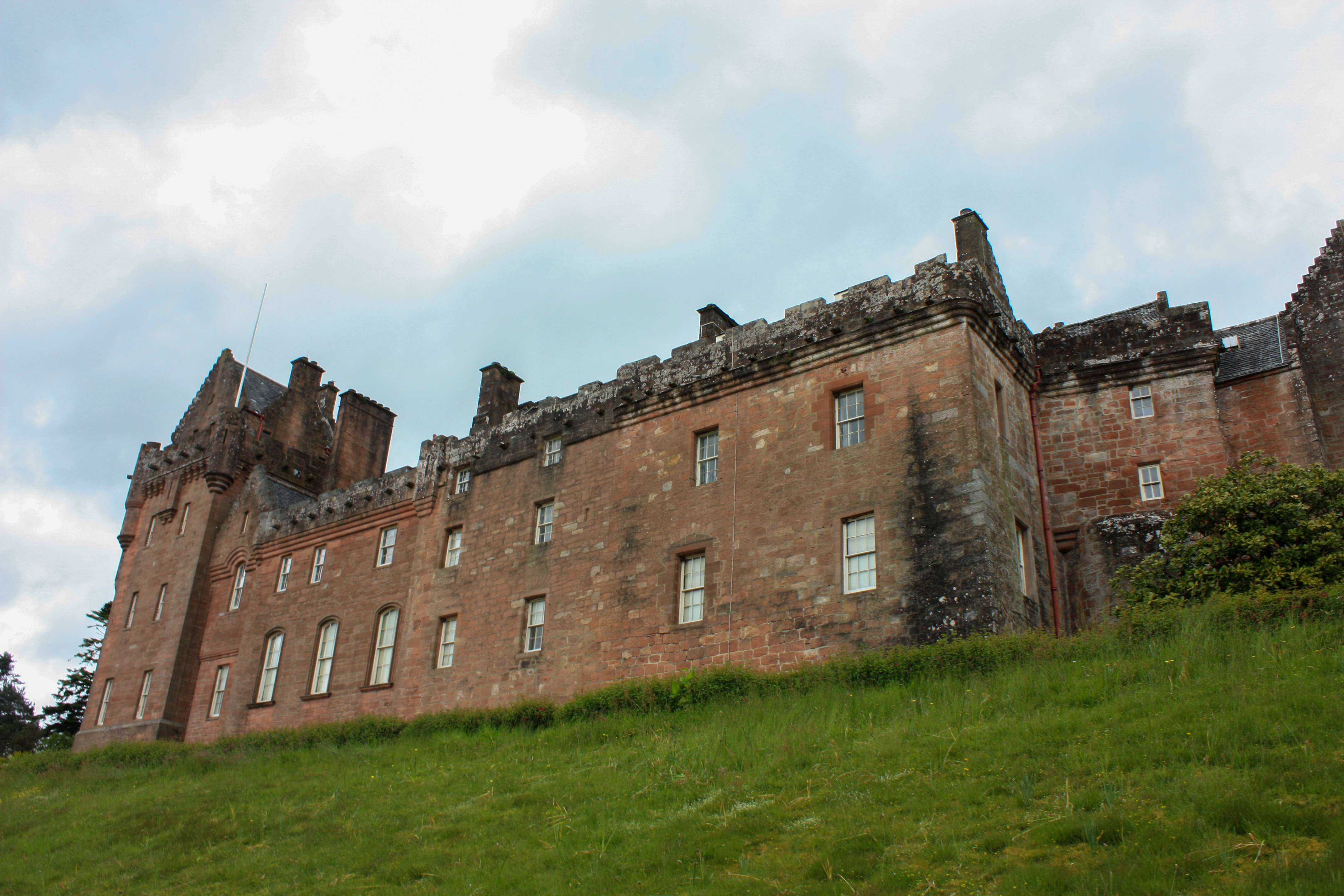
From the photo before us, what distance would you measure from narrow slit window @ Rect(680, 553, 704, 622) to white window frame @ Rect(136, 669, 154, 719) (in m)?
21.6

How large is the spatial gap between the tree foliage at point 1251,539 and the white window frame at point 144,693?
101ft

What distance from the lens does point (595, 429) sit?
90.7ft

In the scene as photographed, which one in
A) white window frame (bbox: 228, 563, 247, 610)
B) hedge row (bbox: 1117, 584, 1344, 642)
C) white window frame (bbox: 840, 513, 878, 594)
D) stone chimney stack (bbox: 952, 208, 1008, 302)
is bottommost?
hedge row (bbox: 1117, 584, 1344, 642)

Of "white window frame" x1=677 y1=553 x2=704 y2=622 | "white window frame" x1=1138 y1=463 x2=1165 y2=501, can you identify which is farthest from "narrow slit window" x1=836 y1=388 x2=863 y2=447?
"white window frame" x1=1138 y1=463 x2=1165 y2=501

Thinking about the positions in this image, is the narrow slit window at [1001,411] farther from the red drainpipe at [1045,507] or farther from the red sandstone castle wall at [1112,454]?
the red sandstone castle wall at [1112,454]

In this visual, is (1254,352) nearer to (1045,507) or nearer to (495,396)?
(1045,507)

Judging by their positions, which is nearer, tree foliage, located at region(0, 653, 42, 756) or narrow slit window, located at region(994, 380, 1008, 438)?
narrow slit window, located at region(994, 380, 1008, 438)

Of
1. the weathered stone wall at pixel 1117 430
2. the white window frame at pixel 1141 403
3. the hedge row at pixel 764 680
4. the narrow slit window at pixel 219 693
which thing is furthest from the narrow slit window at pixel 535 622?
the white window frame at pixel 1141 403

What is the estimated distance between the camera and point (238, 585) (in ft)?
118

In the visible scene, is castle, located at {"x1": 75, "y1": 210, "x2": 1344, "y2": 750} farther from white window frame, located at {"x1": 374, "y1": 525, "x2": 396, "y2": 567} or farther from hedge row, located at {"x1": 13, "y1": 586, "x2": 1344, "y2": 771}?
hedge row, located at {"x1": 13, "y1": 586, "x2": 1344, "y2": 771}

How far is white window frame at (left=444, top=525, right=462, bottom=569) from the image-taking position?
29.5 metres

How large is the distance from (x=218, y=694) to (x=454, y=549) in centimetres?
1097

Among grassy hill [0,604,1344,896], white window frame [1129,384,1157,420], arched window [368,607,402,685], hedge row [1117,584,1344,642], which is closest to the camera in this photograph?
grassy hill [0,604,1344,896]

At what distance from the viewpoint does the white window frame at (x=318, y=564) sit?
1323 inches
